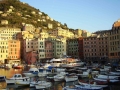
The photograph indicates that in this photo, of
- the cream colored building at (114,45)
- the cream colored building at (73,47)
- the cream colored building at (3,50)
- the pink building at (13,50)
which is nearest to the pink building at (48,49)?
the cream colored building at (73,47)

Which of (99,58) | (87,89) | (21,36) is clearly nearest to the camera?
(87,89)

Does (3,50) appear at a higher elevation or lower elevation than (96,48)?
lower

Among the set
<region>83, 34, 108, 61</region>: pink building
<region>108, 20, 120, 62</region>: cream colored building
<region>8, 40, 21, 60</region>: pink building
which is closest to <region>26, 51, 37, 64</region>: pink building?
<region>8, 40, 21, 60</region>: pink building

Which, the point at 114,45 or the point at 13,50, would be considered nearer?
the point at 114,45

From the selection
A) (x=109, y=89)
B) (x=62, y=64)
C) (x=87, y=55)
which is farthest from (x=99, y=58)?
(x=109, y=89)

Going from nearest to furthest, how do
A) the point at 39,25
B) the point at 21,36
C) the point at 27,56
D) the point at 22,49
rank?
the point at 27,56 < the point at 22,49 < the point at 21,36 < the point at 39,25

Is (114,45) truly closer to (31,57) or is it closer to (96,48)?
(96,48)

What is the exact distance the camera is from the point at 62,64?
86500 millimetres

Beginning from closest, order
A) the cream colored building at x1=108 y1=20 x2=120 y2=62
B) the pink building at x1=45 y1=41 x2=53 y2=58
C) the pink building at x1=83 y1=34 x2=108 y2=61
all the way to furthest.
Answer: the cream colored building at x1=108 y1=20 x2=120 y2=62
the pink building at x1=83 y1=34 x2=108 y2=61
the pink building at x1=45 y1=41 x2=53 y2=58

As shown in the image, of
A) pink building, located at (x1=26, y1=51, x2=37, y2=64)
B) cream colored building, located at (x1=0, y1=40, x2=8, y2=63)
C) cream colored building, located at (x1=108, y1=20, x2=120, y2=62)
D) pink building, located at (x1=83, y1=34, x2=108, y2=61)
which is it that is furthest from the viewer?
cream colored building, located at (x1=0, y1=40, x2=8, y2=63)

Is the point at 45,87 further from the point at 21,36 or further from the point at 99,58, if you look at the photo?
the point at 21,36

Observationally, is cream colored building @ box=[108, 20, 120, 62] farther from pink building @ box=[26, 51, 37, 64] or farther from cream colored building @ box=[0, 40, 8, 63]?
cream colored building @ box=[0, 40, 8, 63]

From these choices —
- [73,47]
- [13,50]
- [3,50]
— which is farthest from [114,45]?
[3,50]

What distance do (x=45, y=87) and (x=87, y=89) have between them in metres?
8.81
